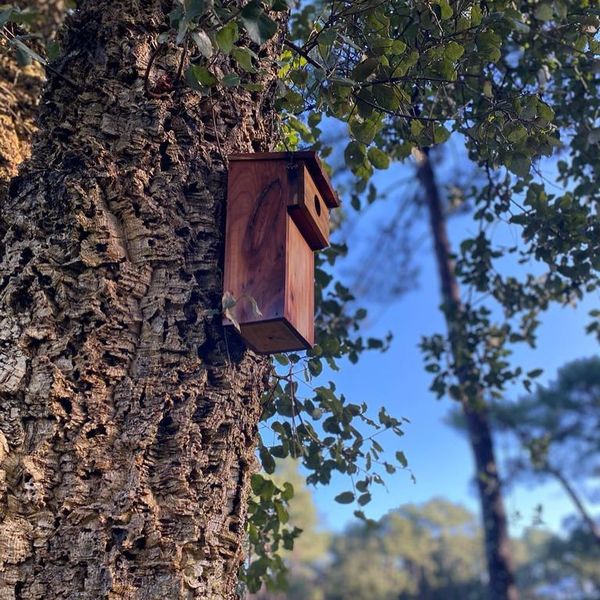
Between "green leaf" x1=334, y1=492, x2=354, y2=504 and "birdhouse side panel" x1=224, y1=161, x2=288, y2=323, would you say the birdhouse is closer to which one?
"birdhouse side panel" x1=224, y1=161, x2=288, y2=323

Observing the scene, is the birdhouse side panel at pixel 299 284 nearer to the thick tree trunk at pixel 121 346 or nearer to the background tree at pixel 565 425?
the thick tree trunk at pixel 121 346

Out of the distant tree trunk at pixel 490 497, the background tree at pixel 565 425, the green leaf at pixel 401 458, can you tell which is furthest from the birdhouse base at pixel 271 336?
the background tree at pixel 565 425

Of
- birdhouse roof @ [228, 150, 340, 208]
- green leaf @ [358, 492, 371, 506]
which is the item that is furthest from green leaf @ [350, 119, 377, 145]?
green leaf @ [358, 492, 371, 506]

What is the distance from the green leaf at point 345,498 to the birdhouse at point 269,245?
0.68m

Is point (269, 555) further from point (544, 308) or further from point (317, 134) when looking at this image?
point (544, 308)

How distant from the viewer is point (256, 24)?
90cm

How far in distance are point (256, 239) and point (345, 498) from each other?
896 mm

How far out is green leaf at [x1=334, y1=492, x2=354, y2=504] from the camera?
66.8 inches

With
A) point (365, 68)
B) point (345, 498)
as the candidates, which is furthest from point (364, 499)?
point (365, 68)

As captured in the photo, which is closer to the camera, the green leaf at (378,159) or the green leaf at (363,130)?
the green leaf at (363,130)

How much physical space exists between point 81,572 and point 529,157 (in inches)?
44.3

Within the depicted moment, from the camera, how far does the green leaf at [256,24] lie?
898 millimetres

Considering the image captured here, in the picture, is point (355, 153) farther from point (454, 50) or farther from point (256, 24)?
point (256, 24)

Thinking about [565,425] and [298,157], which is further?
[565,425]
